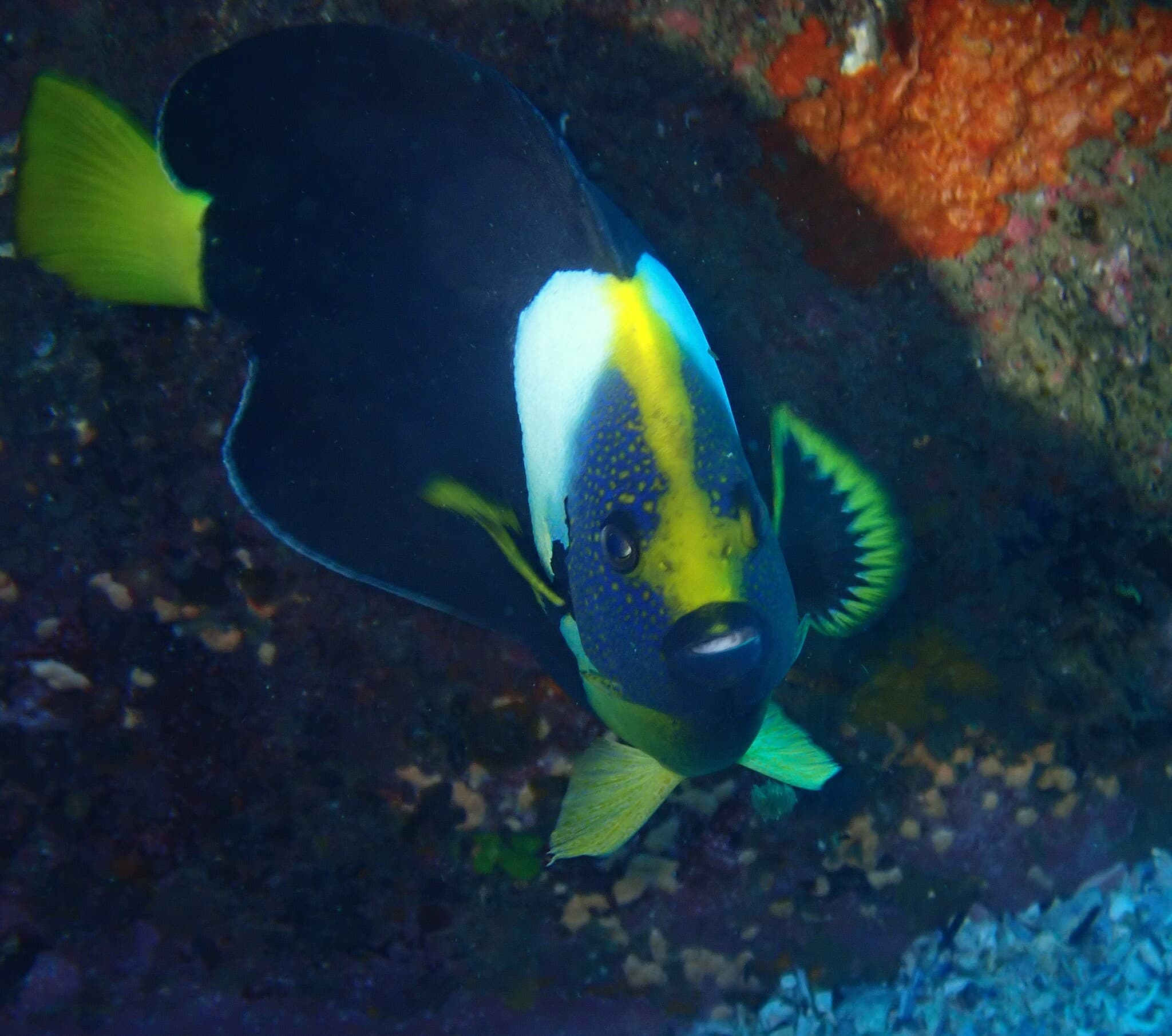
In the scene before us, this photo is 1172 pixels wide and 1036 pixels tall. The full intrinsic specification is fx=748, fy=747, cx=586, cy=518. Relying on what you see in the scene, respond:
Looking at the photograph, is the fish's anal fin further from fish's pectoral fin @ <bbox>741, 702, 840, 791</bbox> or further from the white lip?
fish's pectoral fin @ <bbox>741, 702, 840, 791</bbox>

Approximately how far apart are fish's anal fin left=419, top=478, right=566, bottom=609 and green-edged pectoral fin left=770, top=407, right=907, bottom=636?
2.07 ft

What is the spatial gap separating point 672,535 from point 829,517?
0.75 m

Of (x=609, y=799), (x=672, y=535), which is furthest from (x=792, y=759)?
(x=672, y=535)

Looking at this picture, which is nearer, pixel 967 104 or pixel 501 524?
pixel 501 524

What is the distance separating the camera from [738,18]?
7.14 ft

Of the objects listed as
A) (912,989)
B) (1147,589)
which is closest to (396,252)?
(1147,589)

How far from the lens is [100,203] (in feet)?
6.13

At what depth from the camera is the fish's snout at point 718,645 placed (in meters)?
1.33

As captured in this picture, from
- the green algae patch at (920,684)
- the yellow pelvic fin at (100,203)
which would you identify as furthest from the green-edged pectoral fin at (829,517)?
the yellow pelvic fin at (100,203)

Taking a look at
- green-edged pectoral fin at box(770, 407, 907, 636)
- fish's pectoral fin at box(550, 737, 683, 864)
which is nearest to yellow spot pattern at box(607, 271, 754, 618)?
green-edged pectoral fin at box(770, 407, 907, 636)

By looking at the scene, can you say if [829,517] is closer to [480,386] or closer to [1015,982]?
[480,386]

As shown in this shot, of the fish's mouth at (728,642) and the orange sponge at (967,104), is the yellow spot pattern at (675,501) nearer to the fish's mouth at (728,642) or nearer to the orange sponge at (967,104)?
the fish's mouth at (728,642)

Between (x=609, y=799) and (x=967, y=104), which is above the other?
(x=967, y=104)

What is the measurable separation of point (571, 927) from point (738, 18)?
315cm
